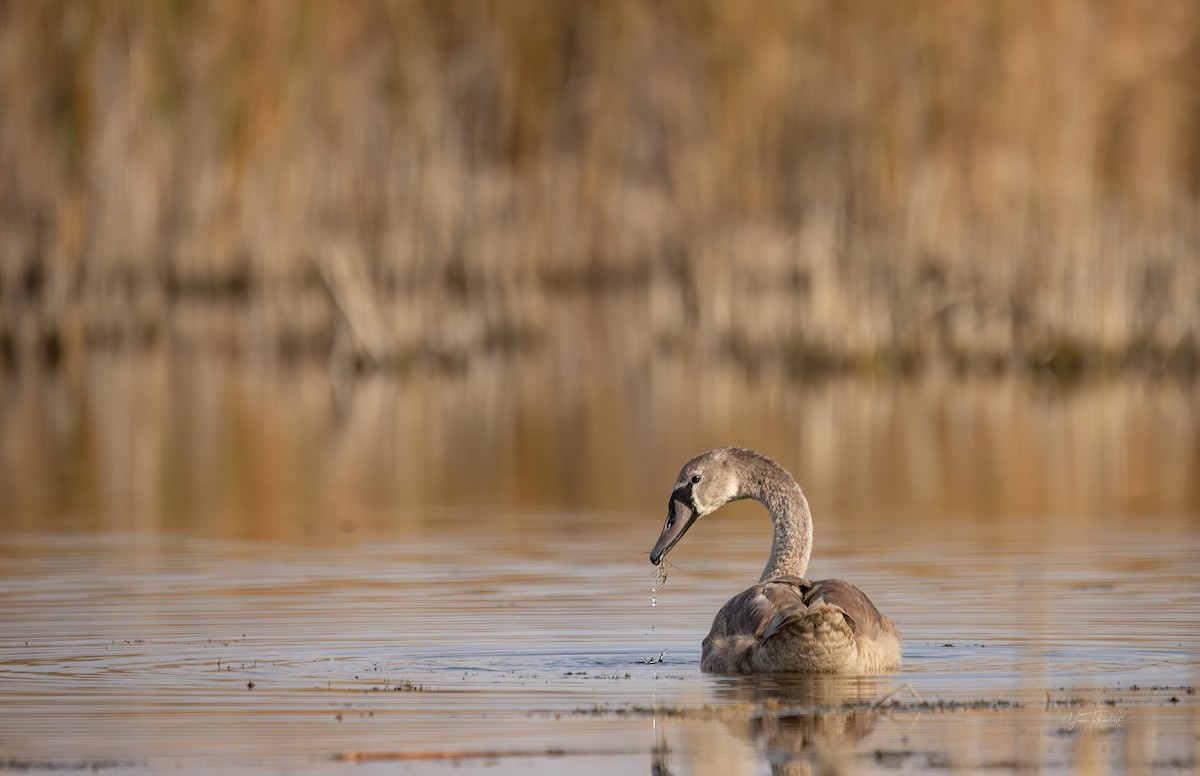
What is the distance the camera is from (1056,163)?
20844mm

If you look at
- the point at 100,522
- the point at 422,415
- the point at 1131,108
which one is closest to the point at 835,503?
the point at 100,522

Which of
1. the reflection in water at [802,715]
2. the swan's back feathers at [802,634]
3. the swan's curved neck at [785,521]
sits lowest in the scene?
the reflection in water at [802,715]

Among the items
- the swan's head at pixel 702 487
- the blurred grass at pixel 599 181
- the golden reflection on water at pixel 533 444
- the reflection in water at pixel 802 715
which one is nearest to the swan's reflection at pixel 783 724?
the reflection in water at pixel 802 715

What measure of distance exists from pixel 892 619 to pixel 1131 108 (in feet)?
59.3

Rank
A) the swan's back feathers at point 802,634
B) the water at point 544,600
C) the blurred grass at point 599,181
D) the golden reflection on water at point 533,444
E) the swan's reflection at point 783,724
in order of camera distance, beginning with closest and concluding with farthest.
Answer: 1. the swan's reflection at point 783,724
2. the water at point 544,600
3. the swan's back feathers at point 802,634
4. the golden reflection on water at point 533,444
5. the blurred grass at point 599,181

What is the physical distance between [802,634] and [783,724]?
2.98ft

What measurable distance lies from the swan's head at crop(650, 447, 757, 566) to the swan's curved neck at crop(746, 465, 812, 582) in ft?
0.32

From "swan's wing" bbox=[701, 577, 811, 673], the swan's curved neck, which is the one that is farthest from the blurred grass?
"swan's wing" bbox=[701, 577, 811, 673]

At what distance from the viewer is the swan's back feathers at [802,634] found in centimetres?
816

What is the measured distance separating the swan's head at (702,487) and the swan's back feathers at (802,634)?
0.95 m

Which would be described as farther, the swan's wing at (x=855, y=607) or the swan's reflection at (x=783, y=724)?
the swan's wing at (x=855, y=607)

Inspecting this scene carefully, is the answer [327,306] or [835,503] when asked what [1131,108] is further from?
[835,503]

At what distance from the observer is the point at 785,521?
31.6 feet

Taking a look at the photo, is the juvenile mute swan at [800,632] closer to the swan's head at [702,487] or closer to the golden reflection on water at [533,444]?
the swan's head at [702,487]
